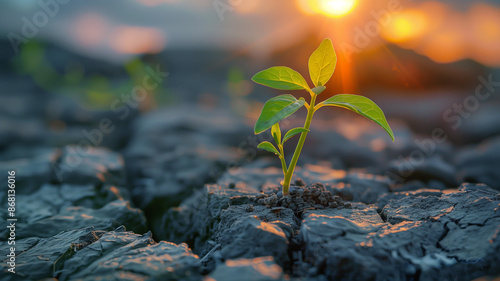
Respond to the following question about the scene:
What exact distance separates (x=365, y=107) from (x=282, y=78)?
17.9 inches

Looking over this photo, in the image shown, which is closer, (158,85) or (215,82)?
(158,85)

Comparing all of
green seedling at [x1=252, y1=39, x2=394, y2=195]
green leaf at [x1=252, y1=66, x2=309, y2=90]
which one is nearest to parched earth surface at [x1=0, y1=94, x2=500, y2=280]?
green seedling at [x1=252, y1=39, x2=394, y2=195]

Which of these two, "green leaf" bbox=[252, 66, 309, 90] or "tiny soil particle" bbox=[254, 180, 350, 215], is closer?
"green leaf" bbox=[252, 66, 309, 90]

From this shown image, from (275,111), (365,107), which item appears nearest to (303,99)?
(275,111)

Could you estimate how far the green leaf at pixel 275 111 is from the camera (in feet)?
4.38

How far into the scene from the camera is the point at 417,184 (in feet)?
8.50

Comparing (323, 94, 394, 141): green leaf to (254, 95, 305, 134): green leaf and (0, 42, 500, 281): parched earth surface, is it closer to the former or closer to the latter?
(254, 95, 305, 134): green leaf

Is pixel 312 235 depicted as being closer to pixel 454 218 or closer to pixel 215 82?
pixel 454 218

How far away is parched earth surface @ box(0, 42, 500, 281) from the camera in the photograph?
1241 millimetres

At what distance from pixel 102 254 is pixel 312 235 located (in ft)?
3.46

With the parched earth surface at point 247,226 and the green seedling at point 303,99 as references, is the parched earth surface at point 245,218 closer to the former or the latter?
the parched earth surface at point 247,226

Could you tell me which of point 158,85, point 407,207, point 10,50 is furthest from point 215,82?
point 407,207

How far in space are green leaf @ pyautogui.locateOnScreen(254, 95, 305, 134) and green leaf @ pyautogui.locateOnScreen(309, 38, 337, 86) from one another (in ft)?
0.77

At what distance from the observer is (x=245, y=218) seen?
1.48 metres
